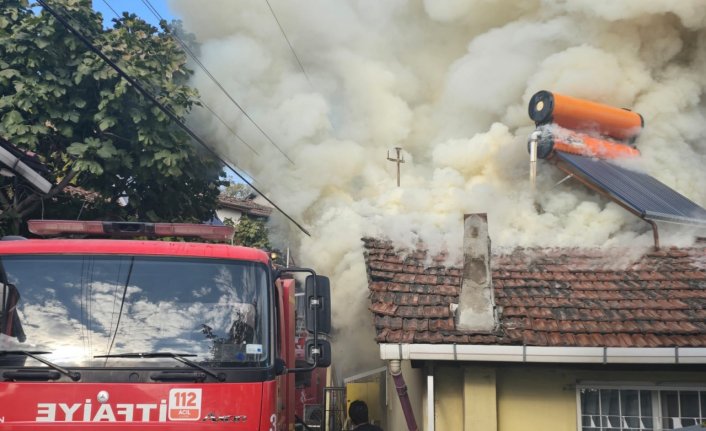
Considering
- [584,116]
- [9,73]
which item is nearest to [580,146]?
[584,116]

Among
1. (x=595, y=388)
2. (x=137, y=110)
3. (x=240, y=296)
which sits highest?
(x=137, y=110)

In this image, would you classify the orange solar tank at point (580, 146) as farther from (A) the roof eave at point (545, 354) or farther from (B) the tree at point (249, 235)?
(B) the tree at point (249, 235)

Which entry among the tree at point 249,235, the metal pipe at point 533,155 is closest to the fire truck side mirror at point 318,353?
the metal pipe at point 533,155

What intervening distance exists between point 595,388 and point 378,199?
186 inches

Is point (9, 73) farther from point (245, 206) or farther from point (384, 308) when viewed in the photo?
point (245, 206)

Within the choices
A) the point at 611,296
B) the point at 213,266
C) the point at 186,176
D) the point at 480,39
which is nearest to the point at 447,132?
the point at 480,39

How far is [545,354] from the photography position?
23.2ft

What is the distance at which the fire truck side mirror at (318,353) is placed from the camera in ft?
19.5

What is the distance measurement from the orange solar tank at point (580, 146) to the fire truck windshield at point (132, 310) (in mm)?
5920

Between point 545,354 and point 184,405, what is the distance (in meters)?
3.64

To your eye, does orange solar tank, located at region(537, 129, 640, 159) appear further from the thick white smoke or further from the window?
the window

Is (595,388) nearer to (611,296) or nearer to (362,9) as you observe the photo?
(611,296)

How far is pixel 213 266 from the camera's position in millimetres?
5664

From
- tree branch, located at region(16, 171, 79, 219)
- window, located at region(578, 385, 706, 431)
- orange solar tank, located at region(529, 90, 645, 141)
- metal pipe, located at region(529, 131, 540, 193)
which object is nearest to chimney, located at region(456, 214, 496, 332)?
window, located at region(578, 385, 706, 431)
